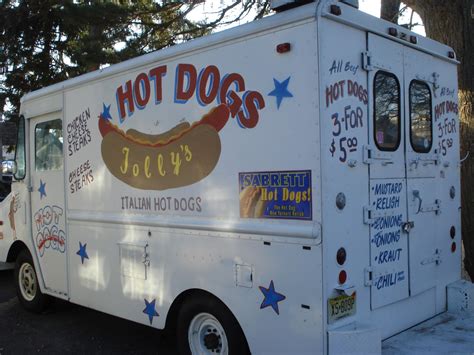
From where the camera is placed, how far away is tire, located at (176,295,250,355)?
3777 mm

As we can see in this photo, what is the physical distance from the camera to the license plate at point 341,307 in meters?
3.32

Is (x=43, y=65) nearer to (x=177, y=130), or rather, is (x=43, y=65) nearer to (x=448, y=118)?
(x=177, y=130)

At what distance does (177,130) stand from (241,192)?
0.87 meters

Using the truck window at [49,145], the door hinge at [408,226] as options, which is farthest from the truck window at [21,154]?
the door hinge at [408,226]

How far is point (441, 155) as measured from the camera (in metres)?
4.54

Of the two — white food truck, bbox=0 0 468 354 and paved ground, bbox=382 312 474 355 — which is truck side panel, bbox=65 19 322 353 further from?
paved ground, bbox=382 312 474 355

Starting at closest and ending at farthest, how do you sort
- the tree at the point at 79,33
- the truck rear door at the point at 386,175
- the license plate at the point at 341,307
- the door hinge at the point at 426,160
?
the license plate at the point at 341,307
the truck rear door at the point at 386,175
the door hinge at the point at 426,160
the tree at the point at 79,33

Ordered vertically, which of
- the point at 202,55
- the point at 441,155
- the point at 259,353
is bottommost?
the point at 259,353

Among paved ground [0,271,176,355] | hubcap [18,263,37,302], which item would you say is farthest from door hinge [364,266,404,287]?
hubcap [18,263,37,302]

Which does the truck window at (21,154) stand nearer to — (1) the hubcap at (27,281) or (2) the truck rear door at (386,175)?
(1) the hubcap at (27,281)

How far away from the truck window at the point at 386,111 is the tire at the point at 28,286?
4348 millimetres

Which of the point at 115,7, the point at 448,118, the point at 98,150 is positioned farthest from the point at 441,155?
the point at 115,7

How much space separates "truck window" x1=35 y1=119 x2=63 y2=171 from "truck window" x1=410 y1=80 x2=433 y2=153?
3.61 m

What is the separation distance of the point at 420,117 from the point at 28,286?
4.94 metres
